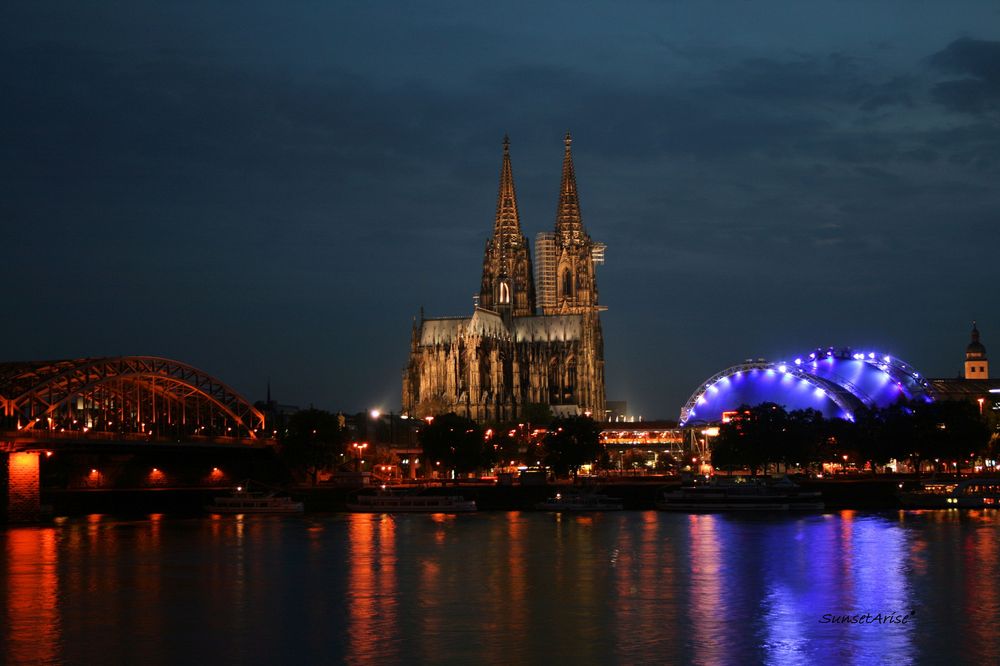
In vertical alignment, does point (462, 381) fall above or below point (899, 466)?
above

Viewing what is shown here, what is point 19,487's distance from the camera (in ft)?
348

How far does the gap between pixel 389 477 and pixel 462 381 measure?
42.6m

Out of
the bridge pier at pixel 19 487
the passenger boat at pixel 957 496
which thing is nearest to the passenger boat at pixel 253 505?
the bridge pier at pixel 19 487

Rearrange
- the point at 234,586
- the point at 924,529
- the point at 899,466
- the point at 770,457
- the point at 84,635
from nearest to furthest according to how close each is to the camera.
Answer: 1. the point at 84,635
2. the point at 234,586
3. the point at 924,529
4. the point at 770,457
5. the point at 899,466

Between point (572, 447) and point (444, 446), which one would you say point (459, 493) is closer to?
point (572, 447)

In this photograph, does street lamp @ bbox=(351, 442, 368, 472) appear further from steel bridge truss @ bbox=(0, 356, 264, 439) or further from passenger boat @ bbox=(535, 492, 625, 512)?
passenger boat @ bbox=(535, 492, 625, 512)

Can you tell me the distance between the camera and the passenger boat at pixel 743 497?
11406cm

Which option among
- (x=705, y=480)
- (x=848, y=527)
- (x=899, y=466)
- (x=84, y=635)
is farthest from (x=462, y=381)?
(x=84, y=635)

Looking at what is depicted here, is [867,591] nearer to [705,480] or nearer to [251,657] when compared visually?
[251,657]

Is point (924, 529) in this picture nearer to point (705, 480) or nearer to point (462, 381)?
point (705, 480)

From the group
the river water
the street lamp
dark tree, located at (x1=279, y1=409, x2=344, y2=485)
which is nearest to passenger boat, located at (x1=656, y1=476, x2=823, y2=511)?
the river water

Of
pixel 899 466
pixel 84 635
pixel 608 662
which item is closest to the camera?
pixel 608 662

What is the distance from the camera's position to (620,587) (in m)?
60.8

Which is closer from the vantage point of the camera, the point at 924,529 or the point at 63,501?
the point at 924,529
